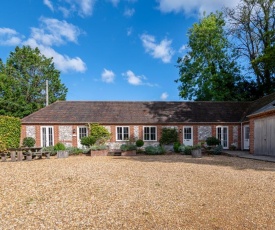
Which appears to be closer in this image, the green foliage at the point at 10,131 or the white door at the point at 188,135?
the green foliage at the point at 10,131

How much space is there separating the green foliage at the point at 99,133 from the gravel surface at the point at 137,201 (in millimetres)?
10992

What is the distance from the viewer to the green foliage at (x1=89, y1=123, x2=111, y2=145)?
1972cm

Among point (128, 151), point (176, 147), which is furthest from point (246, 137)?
point (128, 151)

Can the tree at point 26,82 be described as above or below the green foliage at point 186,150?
above

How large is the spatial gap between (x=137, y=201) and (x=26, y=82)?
3218cm

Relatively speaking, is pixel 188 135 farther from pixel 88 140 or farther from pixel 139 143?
pixel 88 140

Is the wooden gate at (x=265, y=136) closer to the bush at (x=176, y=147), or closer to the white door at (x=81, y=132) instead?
the bush at (x=176, y=147)

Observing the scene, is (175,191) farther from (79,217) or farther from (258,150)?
(258,150)

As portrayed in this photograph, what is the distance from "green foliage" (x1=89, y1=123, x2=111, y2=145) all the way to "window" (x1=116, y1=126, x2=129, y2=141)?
34.9 inches

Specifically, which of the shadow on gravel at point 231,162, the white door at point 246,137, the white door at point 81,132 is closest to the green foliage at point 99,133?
the white door at point 81,132

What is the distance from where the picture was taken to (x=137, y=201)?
568 cm

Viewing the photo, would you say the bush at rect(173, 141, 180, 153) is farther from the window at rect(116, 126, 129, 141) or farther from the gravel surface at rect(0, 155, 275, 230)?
the gravel surface at rect(0, 155, 275, 230)

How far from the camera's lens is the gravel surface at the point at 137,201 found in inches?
174

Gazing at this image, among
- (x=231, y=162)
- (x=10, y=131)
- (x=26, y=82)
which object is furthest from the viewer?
(x=26, y=82)
